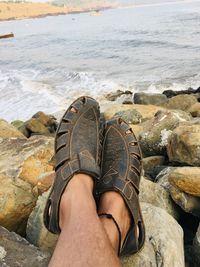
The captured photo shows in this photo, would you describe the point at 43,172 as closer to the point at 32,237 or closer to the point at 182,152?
the point at 32,237

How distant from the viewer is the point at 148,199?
2.38 metres

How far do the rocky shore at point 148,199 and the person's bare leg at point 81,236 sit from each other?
1.02 ft

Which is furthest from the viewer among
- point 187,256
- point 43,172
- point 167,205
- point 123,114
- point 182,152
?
point 123,114

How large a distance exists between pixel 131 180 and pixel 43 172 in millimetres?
889

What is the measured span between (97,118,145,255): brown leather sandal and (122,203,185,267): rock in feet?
0.21

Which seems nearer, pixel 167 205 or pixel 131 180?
pixel 131 180

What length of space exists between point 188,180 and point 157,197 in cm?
22

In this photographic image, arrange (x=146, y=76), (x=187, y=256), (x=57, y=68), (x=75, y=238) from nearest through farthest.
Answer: (x=75, y=238), (x=187, y=256), (x=146, y=76), (x=57, y=68)

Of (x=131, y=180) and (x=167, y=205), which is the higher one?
(x=131, y=180)

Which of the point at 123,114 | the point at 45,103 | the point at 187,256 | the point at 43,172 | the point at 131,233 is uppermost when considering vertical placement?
the point at 131,233

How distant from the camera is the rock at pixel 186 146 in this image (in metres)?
2.94

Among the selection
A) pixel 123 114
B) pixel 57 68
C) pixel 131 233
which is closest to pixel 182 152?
pixel 131 233

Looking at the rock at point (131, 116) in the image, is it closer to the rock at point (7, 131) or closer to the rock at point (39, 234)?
the rock at point (7, 131)

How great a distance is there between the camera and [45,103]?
986 cm
